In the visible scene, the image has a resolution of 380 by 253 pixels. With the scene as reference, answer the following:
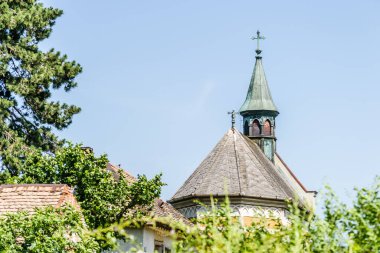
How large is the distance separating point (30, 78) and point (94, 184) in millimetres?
12182

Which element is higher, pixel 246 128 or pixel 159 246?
pixel 246 128

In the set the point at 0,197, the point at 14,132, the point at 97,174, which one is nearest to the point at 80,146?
the point at 97,174

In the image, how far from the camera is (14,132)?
3544cm

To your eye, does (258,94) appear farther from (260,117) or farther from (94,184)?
(94,184)

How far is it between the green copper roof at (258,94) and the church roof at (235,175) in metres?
5.36

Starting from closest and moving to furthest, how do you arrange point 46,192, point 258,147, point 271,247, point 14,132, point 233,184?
point 271,247
point 46,192
point 14,132
point 233,184
point 258,147

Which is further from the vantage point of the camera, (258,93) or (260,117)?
(258,93)

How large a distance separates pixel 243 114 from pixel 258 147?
3.18 metres

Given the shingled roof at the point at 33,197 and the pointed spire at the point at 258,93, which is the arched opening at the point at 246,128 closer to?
the pointed spire at the point at 258,93

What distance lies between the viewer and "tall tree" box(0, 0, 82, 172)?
3559 cm

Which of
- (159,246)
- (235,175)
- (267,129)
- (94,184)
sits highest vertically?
(267,129)

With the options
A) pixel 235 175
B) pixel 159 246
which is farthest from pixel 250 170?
pixel 159 246

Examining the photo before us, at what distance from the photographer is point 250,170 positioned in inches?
1853

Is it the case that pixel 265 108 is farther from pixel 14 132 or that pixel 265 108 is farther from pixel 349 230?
pixel 349 230
